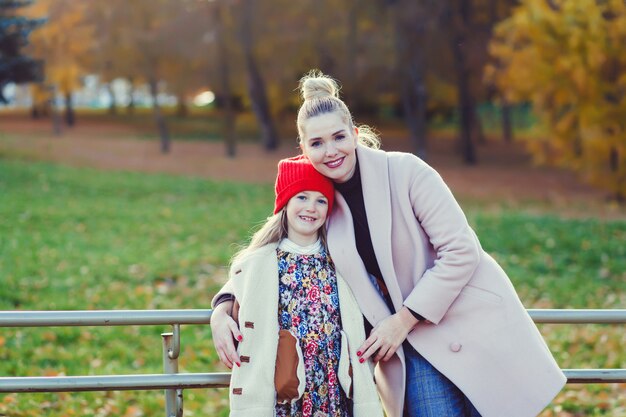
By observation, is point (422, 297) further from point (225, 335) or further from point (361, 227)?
point (225, 335)

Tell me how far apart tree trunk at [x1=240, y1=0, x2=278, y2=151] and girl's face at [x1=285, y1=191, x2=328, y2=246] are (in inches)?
1149

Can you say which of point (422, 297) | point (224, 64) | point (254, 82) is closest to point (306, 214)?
point (422, 297)

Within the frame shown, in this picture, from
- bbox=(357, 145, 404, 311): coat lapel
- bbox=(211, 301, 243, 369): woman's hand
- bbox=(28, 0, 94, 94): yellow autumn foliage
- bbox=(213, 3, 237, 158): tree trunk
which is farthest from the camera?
bbox=(28, 0, 94, 94): yellow autumn foliage

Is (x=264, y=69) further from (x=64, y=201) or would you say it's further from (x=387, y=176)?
(x=387, y=176)

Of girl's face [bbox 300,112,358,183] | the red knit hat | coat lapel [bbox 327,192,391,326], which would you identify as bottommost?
coat lapel [bbox 327,192,391,326]

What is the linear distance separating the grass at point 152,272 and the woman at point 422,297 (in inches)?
115

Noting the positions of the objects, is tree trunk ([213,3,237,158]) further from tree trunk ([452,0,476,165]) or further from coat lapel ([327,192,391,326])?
coat lapel ([327,192,391,326])

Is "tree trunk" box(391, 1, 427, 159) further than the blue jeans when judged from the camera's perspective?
Yes

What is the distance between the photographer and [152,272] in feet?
35.3

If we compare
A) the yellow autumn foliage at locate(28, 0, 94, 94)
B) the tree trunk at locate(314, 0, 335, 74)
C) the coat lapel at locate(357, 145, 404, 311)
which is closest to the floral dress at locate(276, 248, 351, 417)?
the coat lapel at locate(357, 145, 404, 311)

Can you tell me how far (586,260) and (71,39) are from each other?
1066 inches

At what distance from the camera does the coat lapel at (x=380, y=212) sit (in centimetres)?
327

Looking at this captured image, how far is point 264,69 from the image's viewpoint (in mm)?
Answer: 33594

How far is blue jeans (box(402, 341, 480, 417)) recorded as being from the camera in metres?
3.21
